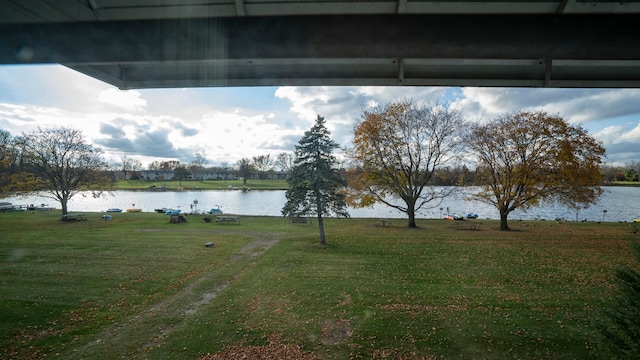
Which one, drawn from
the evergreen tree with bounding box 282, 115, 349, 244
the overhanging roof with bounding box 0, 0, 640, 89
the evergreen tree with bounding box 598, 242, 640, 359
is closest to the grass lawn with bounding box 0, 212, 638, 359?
the evergreen tree with bounding box 598, 242, 640, 359

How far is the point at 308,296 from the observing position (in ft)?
33.4

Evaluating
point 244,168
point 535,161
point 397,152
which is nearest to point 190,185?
point 244,168

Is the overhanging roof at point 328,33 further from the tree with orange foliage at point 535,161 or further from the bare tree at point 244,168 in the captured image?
the bare tree at point 244,168

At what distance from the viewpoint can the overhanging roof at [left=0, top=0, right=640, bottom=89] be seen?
4383mm

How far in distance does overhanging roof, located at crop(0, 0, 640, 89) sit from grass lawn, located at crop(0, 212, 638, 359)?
4.56 metres

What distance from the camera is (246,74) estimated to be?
600 centimetres

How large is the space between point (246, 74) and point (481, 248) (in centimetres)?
1678

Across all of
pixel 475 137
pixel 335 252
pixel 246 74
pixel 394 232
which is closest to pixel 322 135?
pixel 335 252

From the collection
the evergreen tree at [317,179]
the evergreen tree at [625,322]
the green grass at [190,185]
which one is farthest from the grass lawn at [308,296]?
the green grass at [190,185]

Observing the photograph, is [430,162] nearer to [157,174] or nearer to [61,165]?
[61,165]

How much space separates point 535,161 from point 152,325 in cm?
2665

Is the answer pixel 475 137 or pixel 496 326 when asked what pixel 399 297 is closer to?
pixel 496 326

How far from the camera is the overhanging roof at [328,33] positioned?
14.4 feet

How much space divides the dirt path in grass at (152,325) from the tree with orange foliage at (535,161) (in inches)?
884
